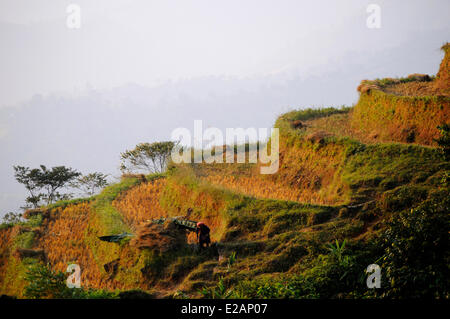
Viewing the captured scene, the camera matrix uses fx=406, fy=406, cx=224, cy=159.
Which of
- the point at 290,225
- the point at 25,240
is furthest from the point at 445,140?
the point at 25,240

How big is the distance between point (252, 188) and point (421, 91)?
8311 millimetres

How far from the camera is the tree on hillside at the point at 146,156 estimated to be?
89.0 feet

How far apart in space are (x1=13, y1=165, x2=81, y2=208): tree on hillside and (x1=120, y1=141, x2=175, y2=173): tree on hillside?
4.27 m

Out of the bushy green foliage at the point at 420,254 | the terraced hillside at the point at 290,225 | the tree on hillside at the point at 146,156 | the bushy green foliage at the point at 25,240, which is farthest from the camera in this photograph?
the tree on hillside at the point at 146,156

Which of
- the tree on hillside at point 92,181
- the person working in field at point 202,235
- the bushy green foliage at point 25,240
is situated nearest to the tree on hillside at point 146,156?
the tree on hillside at point 92,181

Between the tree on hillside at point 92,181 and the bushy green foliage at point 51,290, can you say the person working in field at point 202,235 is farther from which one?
the tree on hillside at point 92,181

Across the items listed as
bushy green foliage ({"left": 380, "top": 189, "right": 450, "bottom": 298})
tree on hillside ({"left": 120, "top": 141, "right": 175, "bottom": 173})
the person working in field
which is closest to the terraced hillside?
bushy green foliage ({"left": 380, "top": 189, "right": 450, "bottom": 298})

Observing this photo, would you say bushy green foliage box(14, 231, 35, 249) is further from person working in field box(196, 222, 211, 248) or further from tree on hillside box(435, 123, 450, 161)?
tree on hillside box(435, 123, 450, 161)

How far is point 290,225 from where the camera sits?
9875mm

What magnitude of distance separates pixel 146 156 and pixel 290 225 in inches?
749

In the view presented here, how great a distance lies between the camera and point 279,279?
8047 millimetres

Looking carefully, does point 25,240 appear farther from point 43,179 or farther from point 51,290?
point 43,179

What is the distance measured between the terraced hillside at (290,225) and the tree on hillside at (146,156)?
34.4ft
